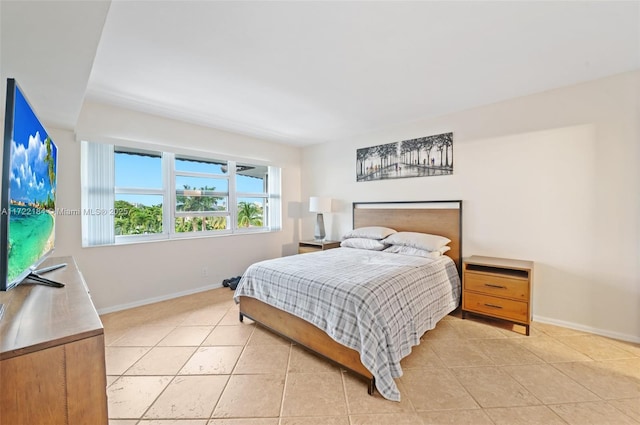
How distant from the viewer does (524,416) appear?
5.04 feet

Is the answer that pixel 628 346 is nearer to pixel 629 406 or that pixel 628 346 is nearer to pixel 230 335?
pixel 629 406

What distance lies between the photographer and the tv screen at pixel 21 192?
0.95 meters

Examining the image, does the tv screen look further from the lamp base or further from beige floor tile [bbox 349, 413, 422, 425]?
the lamp base

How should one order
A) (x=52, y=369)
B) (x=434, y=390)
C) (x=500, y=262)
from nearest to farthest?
(x=52, y=369) → (x=434, y=390) → (x=500, y=262)

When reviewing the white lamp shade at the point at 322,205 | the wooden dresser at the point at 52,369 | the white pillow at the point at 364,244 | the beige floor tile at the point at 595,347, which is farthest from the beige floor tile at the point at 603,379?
the white lamp shade at the point at 322,205

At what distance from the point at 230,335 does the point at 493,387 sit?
2168 mm

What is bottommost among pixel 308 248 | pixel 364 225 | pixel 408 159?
pixel 308 248

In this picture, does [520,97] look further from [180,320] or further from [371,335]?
[180,320]

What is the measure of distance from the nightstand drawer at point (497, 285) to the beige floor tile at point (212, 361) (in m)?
2.38

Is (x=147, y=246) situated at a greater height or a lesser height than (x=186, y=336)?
greater

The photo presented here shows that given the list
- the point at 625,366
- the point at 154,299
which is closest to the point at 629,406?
the point at 625,366

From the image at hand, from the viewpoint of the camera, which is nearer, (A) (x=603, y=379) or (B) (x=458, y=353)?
(A) (x=603, y=379)

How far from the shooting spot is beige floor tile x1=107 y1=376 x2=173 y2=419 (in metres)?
1.58

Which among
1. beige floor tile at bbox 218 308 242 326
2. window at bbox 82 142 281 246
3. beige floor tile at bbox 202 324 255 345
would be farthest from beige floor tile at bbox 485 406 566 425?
window at bbox 82 142 281 246
